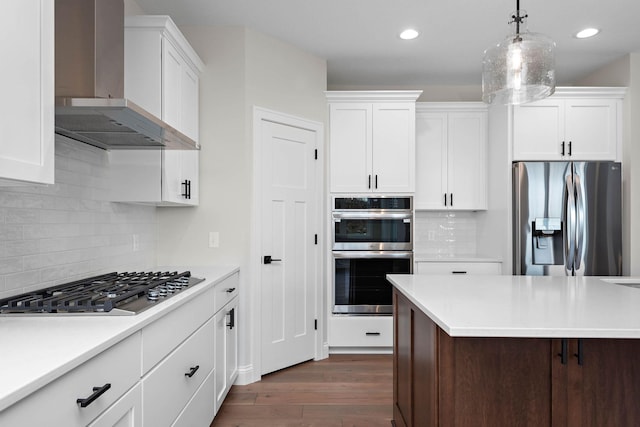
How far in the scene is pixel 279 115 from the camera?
11.7 ft

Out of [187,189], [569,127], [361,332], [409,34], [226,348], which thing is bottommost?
[361,332]

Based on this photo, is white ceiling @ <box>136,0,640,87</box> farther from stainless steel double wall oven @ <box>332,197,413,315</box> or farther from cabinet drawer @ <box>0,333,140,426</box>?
cabinet drawer @ <box>0,333,140,426</box>

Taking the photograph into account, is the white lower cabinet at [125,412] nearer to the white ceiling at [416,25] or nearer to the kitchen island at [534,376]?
the kitchen island at [534,376]

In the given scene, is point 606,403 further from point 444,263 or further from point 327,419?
point 444,263

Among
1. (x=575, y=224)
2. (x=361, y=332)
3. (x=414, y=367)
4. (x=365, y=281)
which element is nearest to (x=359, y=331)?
(x=361, y=332)

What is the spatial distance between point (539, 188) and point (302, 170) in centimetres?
215

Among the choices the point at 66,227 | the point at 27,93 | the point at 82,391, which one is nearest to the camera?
the point at 82,391

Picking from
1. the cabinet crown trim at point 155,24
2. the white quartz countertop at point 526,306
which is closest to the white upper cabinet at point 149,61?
the cabinet crown trim at point 155,24

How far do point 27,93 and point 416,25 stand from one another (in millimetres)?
2869

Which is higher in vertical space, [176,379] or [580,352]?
[580,352]

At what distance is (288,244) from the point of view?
3.65 meters

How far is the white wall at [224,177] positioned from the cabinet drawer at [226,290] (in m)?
0.16

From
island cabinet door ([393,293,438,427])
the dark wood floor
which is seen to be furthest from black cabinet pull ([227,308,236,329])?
island cabinet door ([393,293,438,427])

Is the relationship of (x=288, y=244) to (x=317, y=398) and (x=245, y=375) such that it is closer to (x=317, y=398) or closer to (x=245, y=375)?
(x=245, y=375)
